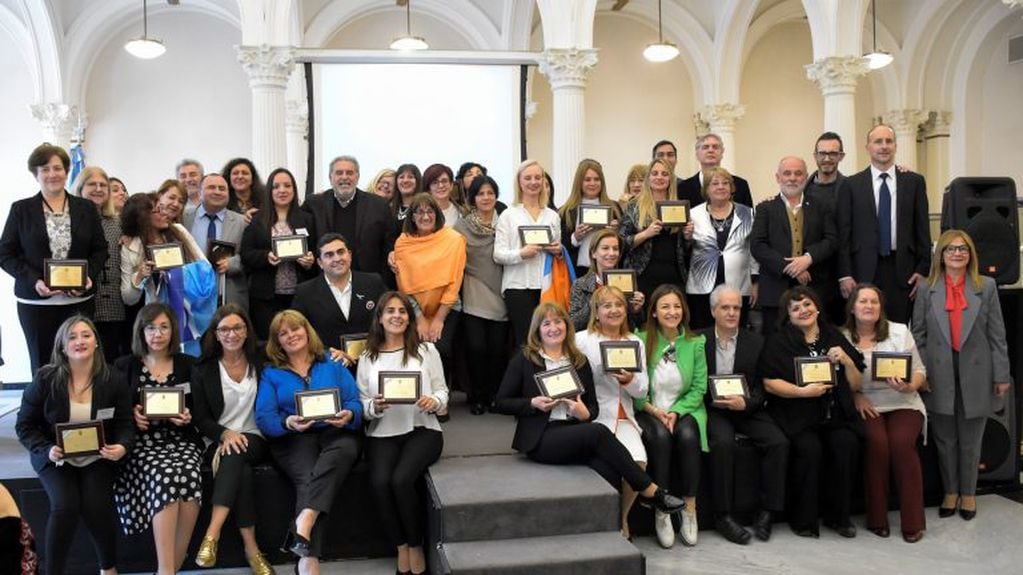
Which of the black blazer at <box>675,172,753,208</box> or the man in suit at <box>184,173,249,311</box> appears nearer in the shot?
the man in suit at <box>184,173,249,311</box>

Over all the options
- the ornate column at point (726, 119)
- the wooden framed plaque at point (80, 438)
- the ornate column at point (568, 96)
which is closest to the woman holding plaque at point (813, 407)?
the wooden framed plaque at point (80, 438)

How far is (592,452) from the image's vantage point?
4.60 m

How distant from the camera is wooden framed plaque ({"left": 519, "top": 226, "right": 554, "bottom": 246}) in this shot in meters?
5.39

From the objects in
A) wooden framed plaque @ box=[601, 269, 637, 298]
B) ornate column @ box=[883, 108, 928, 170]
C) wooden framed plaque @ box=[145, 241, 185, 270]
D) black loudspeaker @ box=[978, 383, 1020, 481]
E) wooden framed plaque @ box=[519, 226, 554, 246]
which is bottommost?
black loudspeaker @ box=[978, 383, 1020, 481]

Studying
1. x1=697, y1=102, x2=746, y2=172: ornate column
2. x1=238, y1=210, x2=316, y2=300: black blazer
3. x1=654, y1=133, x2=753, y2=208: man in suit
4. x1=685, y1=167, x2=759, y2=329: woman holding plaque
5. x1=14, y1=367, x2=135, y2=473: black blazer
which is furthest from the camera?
x1=697, y1=102, x2=746, y2=172: ornate column

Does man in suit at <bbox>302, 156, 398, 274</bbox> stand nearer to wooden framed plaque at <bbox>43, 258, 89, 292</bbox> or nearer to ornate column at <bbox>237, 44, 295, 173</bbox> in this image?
wooden framed plaque at <bbox>43, 258, 89, 292</bbox>

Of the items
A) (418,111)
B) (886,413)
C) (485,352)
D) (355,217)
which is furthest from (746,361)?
(418,111)

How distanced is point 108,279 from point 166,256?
0.44m

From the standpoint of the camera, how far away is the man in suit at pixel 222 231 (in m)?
5.34

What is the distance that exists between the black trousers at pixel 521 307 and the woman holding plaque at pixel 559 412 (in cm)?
81

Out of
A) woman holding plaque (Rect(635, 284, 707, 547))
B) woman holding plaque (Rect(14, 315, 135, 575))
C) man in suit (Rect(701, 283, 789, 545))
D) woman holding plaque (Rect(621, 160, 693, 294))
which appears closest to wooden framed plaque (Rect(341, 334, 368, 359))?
woman holding plaque (Rect(14, 315, 135, 575))

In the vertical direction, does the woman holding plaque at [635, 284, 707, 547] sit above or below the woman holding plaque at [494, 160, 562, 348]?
below

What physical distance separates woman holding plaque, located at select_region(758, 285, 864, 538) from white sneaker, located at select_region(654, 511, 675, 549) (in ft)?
2.53

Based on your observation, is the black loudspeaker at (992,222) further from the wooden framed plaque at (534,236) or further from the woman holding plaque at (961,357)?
the wooden framed plaque at (534,236)
